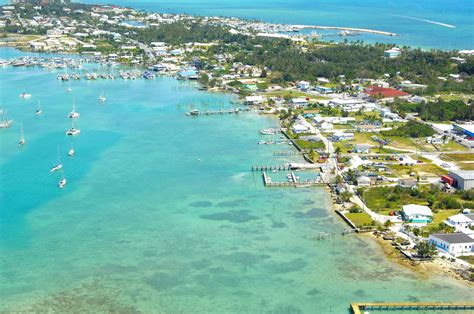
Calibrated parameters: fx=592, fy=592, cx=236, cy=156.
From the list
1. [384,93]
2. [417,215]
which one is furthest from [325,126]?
[417,215]

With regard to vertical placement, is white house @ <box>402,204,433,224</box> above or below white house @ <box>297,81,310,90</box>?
below

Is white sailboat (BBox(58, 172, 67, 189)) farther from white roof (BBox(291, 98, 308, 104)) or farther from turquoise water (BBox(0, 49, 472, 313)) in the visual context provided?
white roof (BBox(291, 98, 308, 104))

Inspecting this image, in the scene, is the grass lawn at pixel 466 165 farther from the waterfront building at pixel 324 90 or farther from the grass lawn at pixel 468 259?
the waterfront building at pixel 324 90

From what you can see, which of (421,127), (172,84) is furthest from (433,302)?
(172,84)

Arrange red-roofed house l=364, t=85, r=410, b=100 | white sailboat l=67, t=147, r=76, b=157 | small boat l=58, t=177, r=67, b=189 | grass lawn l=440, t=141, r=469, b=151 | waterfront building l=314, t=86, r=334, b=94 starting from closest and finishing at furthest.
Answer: small boat l=58, t=177, r=67, b=189 → white sailboat l=67, t=147, r=76, b=157 → grass lawn l=440, t=141, r=469, b=151 → red-roofed house l=364, t=85, r=410, b=100 → waterfront building l=314, t=86, r=334, b=94

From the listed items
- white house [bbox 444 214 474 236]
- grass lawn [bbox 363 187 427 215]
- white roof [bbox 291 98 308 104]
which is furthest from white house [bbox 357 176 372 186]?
white roof [bbox 291 98 308 104]

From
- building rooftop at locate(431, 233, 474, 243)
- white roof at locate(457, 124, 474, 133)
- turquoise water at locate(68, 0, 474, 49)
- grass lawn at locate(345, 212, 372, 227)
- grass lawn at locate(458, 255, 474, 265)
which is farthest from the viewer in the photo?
turquoise water at locate(68, 0, 474, 49)

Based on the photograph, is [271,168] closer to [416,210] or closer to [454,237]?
[416,210]

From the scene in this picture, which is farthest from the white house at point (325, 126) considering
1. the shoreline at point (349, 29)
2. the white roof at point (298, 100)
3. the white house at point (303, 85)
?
the shoreline at point (349, 29)
